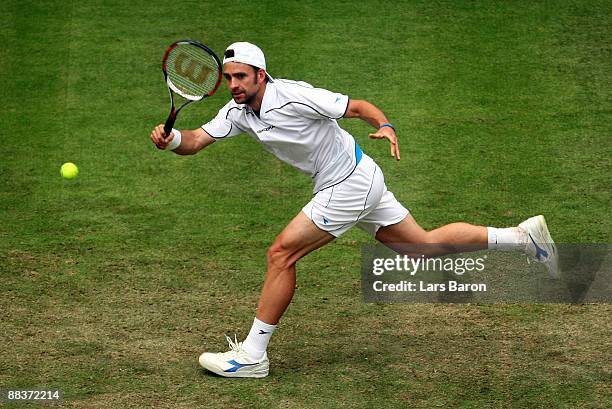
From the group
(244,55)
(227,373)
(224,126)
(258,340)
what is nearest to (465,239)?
(258,340)

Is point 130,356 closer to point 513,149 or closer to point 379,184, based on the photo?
point 379,184

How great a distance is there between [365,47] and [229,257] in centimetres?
439

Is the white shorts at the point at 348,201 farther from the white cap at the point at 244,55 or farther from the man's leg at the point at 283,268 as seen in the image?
the white cap at the point at 244,55

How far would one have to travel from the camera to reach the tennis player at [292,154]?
880cm

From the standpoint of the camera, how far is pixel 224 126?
925 cm

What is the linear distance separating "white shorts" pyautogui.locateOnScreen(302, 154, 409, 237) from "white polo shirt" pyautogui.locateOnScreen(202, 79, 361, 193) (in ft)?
0.23

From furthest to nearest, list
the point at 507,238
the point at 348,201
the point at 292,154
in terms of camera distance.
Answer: the point at 507,238
the point at 292,154
the point at 348,201

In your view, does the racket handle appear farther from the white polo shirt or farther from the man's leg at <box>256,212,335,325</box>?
the man's leg at <box>256,212,335,325</box>

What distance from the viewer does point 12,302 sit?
1000 centimetres

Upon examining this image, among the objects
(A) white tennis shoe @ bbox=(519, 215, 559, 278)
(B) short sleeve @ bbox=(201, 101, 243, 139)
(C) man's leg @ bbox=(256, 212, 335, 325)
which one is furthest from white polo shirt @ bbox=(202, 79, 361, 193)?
(A) white tennis shoe @ bbox=(519, 215, 559, 278)

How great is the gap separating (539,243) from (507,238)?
0.35 m

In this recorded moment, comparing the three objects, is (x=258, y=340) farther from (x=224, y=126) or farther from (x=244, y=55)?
(x=244, y=55)
